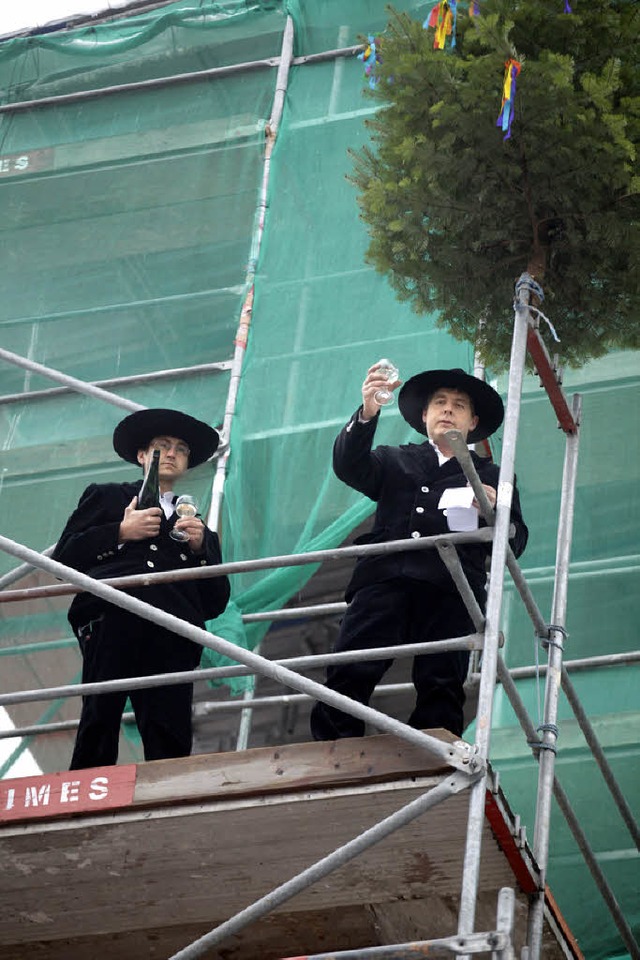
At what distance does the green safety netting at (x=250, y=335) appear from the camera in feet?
22.6

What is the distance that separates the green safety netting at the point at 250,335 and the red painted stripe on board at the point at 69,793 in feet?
7.15

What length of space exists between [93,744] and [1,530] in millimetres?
2951

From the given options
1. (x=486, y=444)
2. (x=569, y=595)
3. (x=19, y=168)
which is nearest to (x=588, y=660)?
(x=569, y=595)

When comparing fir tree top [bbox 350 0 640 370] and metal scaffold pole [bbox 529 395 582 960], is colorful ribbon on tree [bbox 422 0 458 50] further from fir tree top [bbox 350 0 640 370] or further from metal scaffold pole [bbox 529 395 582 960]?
metal scaffold pole [bbox 529 395 582 960]

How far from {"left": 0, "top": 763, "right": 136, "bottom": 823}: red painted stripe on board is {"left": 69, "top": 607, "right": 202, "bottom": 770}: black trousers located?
1.48 ft

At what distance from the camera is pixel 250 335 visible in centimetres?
823

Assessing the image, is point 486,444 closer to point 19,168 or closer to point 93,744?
point 93,744

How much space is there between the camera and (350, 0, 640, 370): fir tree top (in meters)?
5.31

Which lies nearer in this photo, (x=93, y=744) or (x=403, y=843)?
(x=403, y=843)

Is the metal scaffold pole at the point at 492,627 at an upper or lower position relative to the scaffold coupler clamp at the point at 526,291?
lower

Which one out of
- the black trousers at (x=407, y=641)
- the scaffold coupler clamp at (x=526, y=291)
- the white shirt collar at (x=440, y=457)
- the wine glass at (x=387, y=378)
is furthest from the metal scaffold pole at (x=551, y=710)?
the wine glass at (x=387, y=378)

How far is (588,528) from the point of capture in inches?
284

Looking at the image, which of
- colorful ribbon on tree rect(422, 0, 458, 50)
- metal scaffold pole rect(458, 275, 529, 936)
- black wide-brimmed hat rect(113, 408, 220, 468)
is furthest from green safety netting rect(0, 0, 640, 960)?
metal scaffold pole rect(458, 275, 529, 936)

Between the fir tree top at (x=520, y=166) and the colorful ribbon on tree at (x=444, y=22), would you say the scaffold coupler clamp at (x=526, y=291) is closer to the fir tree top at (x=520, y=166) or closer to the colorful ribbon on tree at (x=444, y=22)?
the fir tree top at (x=520, y=166)
